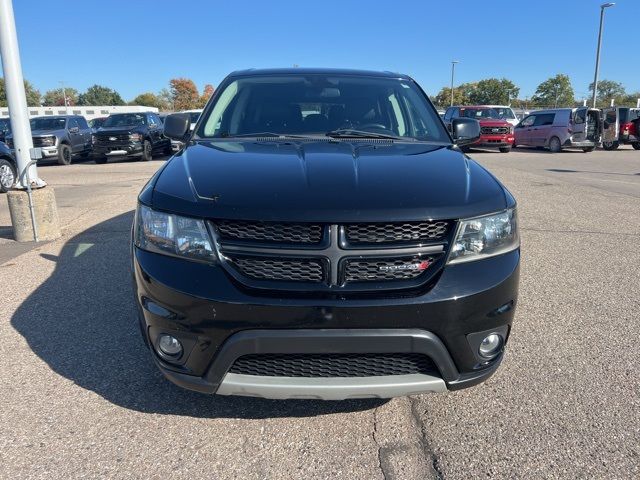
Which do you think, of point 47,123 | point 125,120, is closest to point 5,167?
point 125,120

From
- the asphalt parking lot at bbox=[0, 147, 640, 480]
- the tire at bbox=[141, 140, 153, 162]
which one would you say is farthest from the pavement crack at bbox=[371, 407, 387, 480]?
the tire at bbox=[141, 140, 153, 162]

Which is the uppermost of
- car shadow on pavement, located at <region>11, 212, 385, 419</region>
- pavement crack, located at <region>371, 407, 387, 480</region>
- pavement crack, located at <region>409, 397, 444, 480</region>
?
car shadow on pavement, located at <region>11, 212, 385, 419</region>

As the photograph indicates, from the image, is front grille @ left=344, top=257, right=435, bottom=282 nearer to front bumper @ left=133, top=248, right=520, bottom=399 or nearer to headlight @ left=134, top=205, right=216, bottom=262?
front bumper @ left=133, top=248, right=520, bottom=399

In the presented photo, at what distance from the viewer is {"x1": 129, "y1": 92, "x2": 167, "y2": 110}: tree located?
110625 millimetres

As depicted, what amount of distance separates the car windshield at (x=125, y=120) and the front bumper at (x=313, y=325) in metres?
18.5

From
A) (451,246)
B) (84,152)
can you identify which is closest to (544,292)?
(451,246)

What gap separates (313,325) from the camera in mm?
2123

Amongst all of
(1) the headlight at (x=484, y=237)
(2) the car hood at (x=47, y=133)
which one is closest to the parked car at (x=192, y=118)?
(1) the headlight at (x=484, y=237)

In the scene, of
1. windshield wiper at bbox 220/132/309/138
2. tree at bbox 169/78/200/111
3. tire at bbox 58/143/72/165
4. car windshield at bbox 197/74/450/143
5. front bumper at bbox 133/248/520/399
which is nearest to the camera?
front bumper at bbox 133/248/520/399

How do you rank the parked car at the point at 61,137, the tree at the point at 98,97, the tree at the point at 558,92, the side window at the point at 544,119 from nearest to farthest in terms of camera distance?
the parked car at the point at 61,137, the side window at the point at 544,119, the tree at the point at 558,92, the tree at the point at 98,97

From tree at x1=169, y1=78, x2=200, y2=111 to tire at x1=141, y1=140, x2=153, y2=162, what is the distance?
8485cm

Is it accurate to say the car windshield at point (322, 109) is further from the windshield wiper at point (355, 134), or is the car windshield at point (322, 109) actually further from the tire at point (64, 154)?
the tire at point (64, 154)

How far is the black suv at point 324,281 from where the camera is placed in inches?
84.3

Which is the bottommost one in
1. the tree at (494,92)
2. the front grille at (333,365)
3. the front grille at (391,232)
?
the front grille at (333,365)
